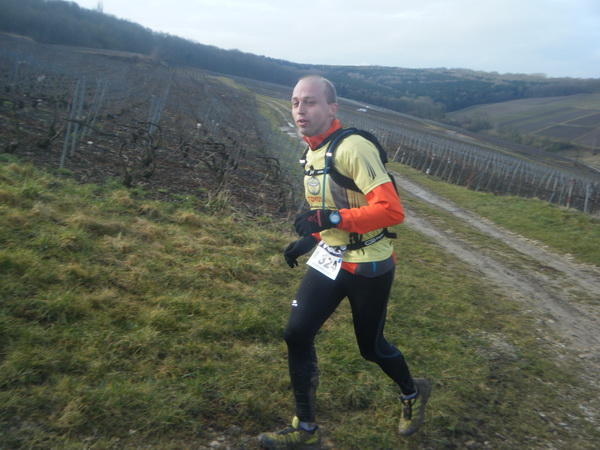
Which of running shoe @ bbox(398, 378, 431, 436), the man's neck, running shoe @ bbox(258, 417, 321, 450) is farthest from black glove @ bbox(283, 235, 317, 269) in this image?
running shoe @ bbox(398, 378, 431, 436)

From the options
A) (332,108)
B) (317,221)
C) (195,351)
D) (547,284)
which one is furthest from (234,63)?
(317,221)

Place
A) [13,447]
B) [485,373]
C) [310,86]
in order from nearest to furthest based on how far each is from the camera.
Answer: [13,447] < [310,86] < [485,373]

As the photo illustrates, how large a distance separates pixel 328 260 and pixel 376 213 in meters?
0.46

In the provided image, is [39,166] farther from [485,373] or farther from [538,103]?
[538,103]

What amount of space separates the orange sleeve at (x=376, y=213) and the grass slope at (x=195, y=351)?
1.40 m

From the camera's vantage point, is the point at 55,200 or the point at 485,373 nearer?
the point at 485,373

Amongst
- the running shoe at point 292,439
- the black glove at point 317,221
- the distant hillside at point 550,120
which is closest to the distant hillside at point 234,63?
the distant hillside at point 550,120

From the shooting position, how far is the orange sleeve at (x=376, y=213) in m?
2.55

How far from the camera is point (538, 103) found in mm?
88375

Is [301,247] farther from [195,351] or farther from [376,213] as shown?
[195,351]

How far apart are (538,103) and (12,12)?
80865 millimetres

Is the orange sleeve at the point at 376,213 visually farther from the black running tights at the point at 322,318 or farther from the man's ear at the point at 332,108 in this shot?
the man's ear at the point at 332,108

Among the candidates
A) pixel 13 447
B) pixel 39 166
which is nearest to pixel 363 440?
pixel 13 447

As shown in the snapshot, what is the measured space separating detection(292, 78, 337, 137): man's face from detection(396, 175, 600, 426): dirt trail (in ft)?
9.91
